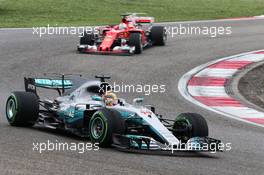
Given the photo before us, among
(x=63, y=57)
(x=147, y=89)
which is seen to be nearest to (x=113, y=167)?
(x=147, y=89)

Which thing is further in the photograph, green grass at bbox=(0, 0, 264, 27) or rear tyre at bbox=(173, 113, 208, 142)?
green grass at bbox=(0, 0, 264, 27)

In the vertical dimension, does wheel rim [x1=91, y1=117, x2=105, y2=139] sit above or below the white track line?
below

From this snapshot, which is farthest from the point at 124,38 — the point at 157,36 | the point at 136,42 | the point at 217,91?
the point at 217,91

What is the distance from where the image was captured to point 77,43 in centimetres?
2381

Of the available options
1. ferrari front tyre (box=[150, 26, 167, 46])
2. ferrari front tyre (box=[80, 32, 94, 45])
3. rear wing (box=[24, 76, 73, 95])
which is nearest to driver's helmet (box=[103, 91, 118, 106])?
rear wing (box=[24, 76, 73, 95])

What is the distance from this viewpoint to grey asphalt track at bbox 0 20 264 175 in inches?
338

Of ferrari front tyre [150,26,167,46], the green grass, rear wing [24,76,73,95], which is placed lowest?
rear wing [24,76,73,95]

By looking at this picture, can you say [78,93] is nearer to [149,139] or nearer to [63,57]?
[149,139]

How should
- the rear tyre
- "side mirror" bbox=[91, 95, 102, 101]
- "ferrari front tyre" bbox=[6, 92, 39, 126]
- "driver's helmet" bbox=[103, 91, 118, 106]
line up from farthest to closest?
"ferrari front tyre" bbox=[6, 92, 39, 126] < "side mirror" bbox=[91, 95, 102, 101] < "driver's helmet" bbox=[103, 91, 118, 106] < the rear tyre

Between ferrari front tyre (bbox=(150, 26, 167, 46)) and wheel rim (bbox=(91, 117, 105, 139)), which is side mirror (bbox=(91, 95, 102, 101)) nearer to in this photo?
wheel rim (bbox=(91, 117, 105, 139))

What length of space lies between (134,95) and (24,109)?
501 cm

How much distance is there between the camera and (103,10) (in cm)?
3469

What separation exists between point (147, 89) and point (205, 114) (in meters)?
3.01

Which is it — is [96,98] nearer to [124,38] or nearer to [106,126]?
[106,126]
